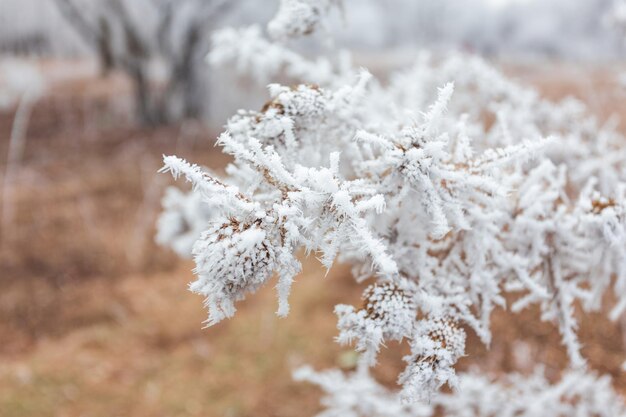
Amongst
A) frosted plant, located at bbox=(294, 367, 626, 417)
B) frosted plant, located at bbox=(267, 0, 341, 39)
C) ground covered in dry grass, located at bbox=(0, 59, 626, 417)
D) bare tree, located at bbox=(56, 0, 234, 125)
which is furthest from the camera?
bare tree, located at bbox=(56, 0, 234, 125)

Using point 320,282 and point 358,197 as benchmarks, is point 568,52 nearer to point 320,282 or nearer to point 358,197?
point 320,282

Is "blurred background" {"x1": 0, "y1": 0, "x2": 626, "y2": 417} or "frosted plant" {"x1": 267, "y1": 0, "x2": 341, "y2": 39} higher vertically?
"blurred background" {"x1": 0, "y1": 0, "x2": 626, "y2": 417}

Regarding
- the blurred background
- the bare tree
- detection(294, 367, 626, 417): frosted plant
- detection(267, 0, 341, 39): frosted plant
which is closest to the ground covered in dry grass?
the blurred background

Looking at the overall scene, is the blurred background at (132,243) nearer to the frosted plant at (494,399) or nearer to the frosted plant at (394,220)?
the frosted plant at (394,220)

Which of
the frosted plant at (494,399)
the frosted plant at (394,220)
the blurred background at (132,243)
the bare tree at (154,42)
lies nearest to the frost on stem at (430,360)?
the frosted plant at (394,220)

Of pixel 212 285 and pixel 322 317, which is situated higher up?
pixel 322 317

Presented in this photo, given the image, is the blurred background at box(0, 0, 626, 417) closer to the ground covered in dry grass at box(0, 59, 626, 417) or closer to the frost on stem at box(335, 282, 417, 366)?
the ground covered in dry grass at box(0, 59, 626, 417)

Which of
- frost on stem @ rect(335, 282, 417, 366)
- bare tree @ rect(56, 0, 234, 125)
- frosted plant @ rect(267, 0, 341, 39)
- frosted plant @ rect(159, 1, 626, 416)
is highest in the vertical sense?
bare tree @ rect(56, 0, 234, 125)

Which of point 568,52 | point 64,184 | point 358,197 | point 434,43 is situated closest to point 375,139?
point 358,197
